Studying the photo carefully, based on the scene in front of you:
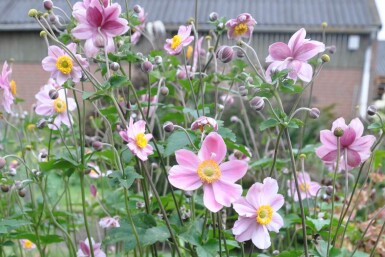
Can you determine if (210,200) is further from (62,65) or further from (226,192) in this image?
(62,65)

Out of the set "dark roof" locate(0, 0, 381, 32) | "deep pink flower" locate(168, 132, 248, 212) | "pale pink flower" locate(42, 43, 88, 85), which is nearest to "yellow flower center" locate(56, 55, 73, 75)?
"pale pink flower" locate(42, 43, 88, 85)

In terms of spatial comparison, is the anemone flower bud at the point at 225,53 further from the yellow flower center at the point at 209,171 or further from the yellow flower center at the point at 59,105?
the yellow flower center at the point at 59,105

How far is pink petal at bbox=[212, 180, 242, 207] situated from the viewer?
94cm

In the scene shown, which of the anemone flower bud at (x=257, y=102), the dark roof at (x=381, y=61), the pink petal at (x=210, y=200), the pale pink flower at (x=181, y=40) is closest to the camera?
the pink petal at (x=210, y=200)

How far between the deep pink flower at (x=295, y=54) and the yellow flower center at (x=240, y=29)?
20 cm

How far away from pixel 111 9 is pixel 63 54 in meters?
0.18

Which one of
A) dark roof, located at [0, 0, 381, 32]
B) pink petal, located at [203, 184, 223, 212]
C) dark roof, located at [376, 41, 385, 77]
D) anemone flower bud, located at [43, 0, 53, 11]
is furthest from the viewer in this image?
dark roof, located at [376, 41, 385, 77]

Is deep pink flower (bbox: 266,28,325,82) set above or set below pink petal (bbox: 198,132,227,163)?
above

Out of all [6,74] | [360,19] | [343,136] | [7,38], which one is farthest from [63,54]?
[7,38]

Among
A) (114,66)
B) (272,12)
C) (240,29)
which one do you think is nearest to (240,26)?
(240,29)

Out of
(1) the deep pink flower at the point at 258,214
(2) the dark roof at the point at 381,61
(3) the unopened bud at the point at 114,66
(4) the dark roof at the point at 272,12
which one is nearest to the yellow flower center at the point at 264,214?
(1) the deep pink flower at the point at 258,214

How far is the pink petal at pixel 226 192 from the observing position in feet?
3.09

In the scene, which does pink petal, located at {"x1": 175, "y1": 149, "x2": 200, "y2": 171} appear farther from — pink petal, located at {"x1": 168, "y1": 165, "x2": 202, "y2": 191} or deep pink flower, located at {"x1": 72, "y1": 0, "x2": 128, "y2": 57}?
deep pink flower, located at {"x1": 72, "y1": 0, "x2": 128, "y2": 57}

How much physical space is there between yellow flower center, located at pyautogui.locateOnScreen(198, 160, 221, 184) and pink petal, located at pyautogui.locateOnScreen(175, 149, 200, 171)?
0.01 meters
